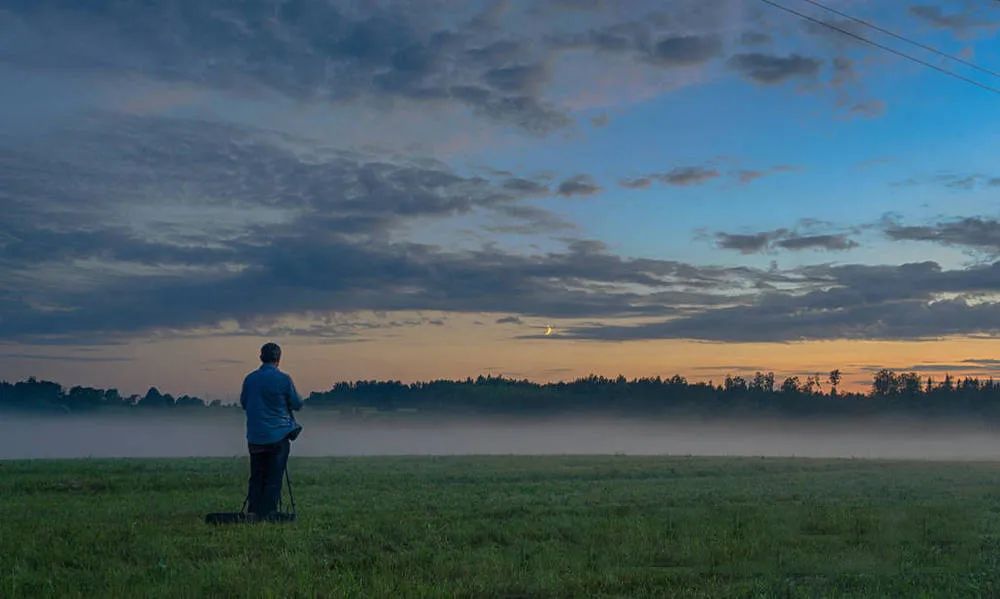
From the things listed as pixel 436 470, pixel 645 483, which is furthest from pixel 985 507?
pixel 436 470

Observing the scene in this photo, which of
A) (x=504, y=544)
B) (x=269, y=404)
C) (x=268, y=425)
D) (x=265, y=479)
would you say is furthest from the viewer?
(x=269, y=404)

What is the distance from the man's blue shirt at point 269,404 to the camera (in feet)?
60.1

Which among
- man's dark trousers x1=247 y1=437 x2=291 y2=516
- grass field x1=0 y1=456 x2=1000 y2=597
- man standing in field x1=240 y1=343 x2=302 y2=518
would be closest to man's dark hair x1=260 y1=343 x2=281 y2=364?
man standing in field x1=240 y1=343 x2=302 y2=518

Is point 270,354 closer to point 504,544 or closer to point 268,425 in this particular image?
point 268,425

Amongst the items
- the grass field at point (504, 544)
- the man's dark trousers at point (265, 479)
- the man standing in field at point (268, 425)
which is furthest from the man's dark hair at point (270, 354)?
the grass field at point (504, 544)

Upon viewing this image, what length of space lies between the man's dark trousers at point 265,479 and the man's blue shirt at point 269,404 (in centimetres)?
21

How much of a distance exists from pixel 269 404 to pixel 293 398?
0.45 m

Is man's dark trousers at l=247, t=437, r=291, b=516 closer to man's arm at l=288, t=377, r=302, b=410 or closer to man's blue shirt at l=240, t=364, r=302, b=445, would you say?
man's blue shirt at l=240, t=364, r=302, b=445

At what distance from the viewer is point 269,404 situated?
18.5 metres

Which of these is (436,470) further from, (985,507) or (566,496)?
(985,507)

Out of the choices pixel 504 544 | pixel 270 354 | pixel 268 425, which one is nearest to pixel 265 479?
pixel 268 425

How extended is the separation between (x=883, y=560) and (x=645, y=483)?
55.0 feet

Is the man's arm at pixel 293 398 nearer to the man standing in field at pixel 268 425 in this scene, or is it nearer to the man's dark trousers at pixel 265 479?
the man standing in field at pixel 268 425

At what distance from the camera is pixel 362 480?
3109 cm
